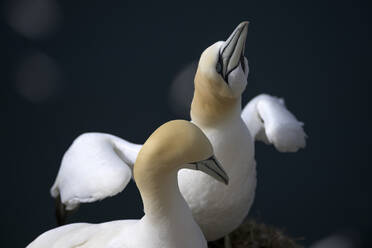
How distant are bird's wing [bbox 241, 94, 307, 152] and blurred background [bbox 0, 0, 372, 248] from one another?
1.99 ft

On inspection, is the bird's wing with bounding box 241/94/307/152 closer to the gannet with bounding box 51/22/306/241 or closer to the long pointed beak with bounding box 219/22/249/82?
the gannet with bounding box 51/22/306/241

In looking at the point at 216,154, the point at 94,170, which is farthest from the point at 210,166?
the point at 94,170

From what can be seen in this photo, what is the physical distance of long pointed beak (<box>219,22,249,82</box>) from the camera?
1030mm

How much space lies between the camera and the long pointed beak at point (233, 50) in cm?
103

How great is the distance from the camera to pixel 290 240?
4.89 ft

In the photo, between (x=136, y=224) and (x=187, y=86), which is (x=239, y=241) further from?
(x=187, y=86)

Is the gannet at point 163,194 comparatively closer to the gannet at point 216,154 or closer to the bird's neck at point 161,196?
the bird's neck at point 161,196

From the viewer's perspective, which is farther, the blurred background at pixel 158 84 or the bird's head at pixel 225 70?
the blurred background at pixel 158 84

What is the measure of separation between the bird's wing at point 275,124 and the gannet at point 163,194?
1.41ft

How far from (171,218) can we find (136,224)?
0.08 meters

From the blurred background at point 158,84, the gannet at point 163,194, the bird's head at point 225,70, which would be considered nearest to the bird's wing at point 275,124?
the bird's head at point 225,70

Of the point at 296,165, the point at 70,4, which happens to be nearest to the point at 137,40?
the point at 70,4

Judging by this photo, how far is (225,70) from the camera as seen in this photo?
3.42ft

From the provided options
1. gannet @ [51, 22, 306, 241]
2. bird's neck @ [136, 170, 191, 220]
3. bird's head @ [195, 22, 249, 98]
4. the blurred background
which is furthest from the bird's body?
the blurred background
